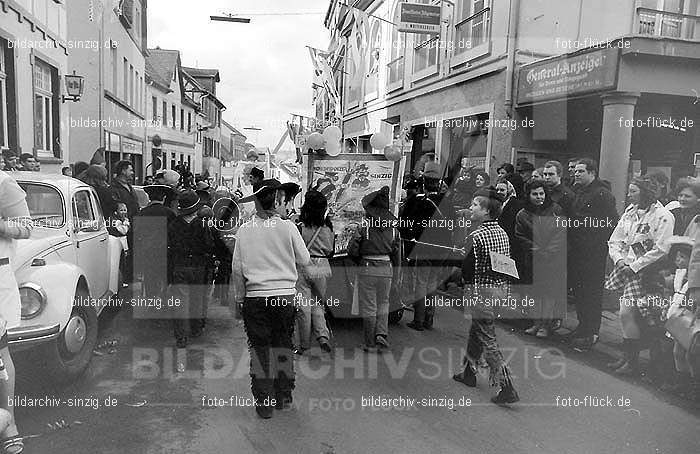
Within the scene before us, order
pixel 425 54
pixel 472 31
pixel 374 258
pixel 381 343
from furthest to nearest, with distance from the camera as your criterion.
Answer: pixel 425 54 → pixel 472 31 → pixel 381 343 → pixel 374 258

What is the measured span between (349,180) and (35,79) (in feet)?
26.9

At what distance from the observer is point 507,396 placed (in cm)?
450

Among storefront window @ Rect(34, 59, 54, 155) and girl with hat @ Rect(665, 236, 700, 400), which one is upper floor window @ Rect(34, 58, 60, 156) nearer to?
storefront window @ Rect(34, 59, 54, 155)

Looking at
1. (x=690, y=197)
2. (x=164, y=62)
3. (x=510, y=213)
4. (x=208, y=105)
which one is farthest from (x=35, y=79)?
(x=208, y=105)

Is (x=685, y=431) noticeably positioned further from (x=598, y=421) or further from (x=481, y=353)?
(x=481, y=353)

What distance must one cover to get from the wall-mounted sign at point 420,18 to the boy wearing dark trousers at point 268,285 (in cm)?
891

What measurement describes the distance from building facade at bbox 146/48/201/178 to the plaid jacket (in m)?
25.0

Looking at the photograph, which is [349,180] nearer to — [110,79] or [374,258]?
[374,258]

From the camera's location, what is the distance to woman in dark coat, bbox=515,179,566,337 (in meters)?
6.36

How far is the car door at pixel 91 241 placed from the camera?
17.6 feet

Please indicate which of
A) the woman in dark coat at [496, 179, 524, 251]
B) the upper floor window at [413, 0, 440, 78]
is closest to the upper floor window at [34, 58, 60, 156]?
the upper floor window at [413, 0, 440, 78]

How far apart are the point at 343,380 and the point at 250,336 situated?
1.13 metres

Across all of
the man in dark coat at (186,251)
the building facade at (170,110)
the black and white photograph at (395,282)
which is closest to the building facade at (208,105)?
the building facade at (170,110)

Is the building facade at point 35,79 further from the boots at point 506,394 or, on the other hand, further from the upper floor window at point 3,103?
the boots at point 506,394
